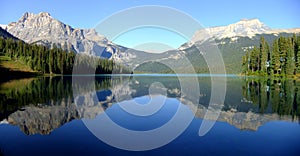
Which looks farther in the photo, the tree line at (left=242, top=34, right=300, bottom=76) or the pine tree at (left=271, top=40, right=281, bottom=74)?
the pine tree at (left=271, top=40, right=281, bottom=74)

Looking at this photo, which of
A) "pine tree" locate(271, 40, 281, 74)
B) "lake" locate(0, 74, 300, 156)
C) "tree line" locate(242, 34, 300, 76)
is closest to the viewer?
"lake" locate(0, 74, 300, 156)

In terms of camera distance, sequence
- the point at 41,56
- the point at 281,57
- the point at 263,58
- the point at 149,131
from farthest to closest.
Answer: the point at 41,56
the point at 263,58
the point at 281,57
the point at 149,131

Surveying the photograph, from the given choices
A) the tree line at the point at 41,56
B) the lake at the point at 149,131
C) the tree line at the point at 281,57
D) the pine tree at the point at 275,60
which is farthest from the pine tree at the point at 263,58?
the tree line at the point at 41,56

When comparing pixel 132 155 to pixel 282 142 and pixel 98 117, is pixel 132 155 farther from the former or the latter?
pixel 98 117

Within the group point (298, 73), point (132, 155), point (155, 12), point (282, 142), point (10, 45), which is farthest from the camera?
point (10, 45)

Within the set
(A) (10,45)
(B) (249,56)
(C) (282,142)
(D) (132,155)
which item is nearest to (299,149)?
(C) (282,142)

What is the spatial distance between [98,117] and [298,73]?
76.9 m

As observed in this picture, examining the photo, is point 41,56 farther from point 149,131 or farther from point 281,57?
point 149,131

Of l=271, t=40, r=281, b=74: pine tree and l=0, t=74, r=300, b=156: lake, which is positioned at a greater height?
l=271, t=40, r=281, b=74: pine tree

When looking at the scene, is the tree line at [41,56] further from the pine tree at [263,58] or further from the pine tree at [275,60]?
the pine tree at [275,60]

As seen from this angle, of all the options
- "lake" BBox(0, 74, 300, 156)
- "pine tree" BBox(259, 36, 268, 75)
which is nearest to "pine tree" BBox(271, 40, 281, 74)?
"pine tree" BBox(259, 36, 268, 75)

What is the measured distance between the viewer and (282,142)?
33.8 ft

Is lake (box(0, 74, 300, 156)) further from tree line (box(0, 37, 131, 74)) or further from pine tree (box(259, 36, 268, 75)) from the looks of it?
tree line (box(0, 37, 131, 74))

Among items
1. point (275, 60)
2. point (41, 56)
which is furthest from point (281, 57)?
point (41, 56)
